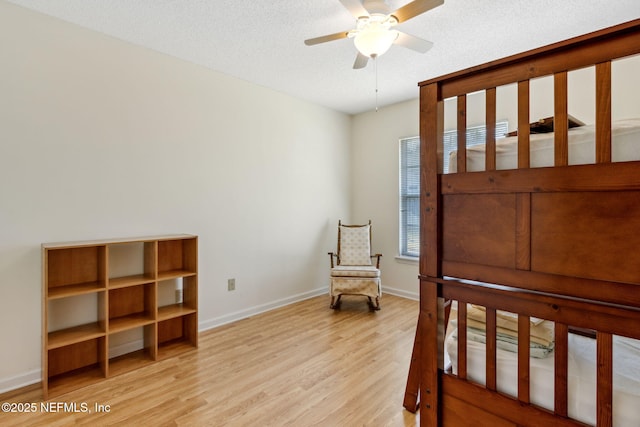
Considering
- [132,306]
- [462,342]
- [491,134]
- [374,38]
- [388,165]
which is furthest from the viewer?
[388,165]

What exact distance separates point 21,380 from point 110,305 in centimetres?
64

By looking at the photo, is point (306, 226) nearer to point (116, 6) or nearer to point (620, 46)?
point (116, 6)

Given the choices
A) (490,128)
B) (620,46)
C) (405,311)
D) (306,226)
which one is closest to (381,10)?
(490,128)

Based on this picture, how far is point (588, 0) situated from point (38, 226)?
3.91 metres

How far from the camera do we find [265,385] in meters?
2.07

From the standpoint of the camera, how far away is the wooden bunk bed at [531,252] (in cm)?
92

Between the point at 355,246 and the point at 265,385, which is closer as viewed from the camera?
the point at 265,385

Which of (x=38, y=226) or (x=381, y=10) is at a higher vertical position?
(x=381, y=10)

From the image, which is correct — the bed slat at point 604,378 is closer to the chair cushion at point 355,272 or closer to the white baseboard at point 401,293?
the chair cushion at point 355,272

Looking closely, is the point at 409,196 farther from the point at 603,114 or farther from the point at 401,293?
the point at 603,114

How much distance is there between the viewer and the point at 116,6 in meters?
2.04

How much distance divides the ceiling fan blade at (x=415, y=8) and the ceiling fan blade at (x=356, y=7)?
0.18 meters

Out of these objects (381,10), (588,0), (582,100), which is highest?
(588,0)

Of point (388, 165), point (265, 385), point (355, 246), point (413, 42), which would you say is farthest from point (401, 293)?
point (413, 42)
